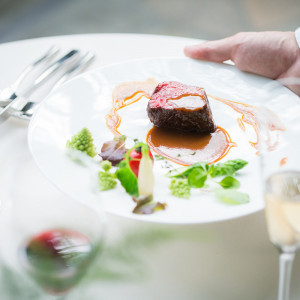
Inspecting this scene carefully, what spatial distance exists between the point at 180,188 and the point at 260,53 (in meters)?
0.98

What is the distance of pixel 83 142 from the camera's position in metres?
1.70

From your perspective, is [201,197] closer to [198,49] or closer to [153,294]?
[153,294]

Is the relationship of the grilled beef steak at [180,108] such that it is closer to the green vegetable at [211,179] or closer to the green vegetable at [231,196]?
the green vegetable at [211,179]

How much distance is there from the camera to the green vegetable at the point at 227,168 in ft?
5.21

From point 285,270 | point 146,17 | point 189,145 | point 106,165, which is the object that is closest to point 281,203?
point 285,270

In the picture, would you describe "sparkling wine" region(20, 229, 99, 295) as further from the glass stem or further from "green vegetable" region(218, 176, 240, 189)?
"green vegetable" region(218, 176, 240, 189)

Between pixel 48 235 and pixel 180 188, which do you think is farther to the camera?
pixel 180 188

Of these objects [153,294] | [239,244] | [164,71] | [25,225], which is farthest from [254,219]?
[164,71]

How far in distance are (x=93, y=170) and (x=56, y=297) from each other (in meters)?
0.28

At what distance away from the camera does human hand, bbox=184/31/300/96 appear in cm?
220

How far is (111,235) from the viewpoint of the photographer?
146 centimetres

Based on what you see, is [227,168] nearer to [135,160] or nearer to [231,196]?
[231,196]

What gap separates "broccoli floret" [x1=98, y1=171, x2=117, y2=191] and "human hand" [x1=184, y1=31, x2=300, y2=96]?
92 cm

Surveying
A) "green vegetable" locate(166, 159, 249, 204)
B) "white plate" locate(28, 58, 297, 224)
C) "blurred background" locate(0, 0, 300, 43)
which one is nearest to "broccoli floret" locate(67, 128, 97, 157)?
"white plate" locate(28, 58, 297, 224)
